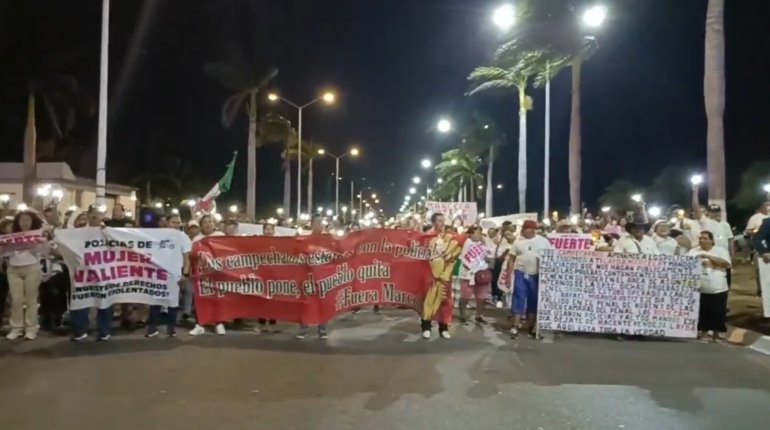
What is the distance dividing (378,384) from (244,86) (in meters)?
38.1

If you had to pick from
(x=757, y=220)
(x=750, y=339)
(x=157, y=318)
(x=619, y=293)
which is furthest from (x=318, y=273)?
(x=757, y=220)

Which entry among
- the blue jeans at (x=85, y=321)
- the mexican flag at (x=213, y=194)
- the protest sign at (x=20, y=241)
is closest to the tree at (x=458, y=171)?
the mexican flag at (x=213, y=194)

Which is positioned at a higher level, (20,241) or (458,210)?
(458,210)

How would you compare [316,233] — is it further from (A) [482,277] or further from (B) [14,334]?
(B) [14,334]

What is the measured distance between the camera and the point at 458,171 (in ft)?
237

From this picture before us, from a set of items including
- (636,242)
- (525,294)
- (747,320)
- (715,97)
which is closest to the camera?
(525,294)

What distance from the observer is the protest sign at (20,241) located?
12.3 m

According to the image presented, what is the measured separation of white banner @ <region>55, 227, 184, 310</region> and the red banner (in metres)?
0.41

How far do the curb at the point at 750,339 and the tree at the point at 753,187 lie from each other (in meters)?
39.5

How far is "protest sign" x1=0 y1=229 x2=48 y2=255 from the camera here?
12305 millimetres

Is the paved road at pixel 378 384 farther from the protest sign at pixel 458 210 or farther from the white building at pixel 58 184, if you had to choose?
the white building at pixel 58 184

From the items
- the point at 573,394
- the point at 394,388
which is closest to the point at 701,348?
the point at 573,394

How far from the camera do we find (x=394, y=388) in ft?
30.0

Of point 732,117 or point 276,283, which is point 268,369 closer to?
point 276,283
